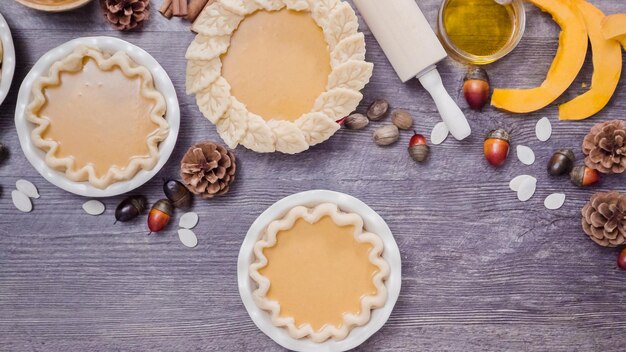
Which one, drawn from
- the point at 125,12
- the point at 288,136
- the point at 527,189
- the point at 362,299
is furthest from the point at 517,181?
the point at 125,12

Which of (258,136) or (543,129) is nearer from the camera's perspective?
(258,136)

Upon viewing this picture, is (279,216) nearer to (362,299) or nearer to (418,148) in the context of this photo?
(362,299)

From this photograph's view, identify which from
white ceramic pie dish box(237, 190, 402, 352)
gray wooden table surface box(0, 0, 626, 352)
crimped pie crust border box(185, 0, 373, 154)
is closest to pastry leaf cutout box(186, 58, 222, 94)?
crimped pie crust border box(185, 0, 373, 154)

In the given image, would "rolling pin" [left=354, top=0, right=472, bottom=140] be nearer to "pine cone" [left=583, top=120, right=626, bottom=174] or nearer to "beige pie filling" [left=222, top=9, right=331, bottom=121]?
"beige pie filling" [left=222, top=9, right=331, bottom=121]

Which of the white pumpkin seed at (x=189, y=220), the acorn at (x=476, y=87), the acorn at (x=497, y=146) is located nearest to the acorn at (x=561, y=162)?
the acorn at (x=497, y=146)

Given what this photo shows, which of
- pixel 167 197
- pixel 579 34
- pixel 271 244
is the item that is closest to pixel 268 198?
pixel 271 244

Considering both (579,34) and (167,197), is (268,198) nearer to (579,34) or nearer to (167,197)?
(167,197)

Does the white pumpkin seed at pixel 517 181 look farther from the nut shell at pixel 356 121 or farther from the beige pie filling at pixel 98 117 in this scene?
the beige pie filling at pixel 98 117
